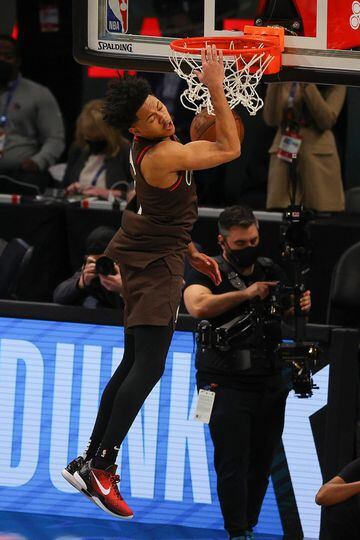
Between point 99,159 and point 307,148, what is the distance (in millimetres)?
1767

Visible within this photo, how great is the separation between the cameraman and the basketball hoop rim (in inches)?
78.2

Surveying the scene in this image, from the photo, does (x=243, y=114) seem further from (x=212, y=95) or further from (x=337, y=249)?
(x=212, y=95)

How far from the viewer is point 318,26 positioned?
668 cm

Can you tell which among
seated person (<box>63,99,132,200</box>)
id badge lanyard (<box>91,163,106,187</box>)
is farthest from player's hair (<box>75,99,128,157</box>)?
id badge lanyard (<box>91,163,106,187</box>)

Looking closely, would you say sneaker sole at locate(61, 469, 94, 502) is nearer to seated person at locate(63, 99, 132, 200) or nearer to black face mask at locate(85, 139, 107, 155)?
seated person at locate(63, 99, 132, 200)

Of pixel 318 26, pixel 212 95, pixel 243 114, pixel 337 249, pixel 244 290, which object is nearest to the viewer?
pixel 212 95

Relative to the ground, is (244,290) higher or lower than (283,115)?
lower

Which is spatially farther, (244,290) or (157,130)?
(244,290)

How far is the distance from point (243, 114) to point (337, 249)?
286 centimetres

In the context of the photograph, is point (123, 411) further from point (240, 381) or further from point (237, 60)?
point (240, 381)

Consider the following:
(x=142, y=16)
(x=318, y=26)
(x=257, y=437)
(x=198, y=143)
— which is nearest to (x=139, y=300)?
(x=198, y=143)

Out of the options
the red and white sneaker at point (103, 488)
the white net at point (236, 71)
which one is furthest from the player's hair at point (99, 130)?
the red and white sneaker at point (103, 488)

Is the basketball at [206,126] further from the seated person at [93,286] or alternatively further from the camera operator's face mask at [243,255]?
the seated person at [93,286]

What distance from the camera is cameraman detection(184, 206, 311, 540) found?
8156mm
